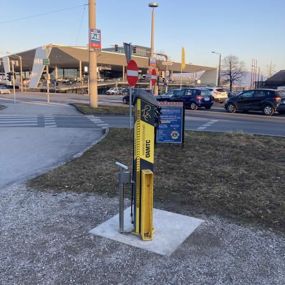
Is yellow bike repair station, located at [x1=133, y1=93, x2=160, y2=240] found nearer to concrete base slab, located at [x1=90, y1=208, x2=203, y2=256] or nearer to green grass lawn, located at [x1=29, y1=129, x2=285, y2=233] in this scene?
concrete base slab, located at [x1=90, y1=208, x2=203, y2=256]

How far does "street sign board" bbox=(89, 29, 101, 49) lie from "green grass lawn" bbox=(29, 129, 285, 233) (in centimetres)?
1164

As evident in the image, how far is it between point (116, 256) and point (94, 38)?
58.6 ft

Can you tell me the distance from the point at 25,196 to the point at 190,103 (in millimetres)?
21990

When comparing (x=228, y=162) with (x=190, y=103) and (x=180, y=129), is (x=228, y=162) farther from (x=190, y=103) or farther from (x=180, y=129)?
(x=190, y=103)

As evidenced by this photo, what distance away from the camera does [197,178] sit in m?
6.18

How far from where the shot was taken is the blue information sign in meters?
9.14

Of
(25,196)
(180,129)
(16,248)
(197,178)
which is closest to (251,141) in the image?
(180,129)

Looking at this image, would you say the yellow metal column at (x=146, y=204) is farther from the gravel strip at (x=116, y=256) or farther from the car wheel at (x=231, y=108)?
the car wheel at (x=231, y=108)

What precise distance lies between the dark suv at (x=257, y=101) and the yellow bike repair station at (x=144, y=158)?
66.8 ft

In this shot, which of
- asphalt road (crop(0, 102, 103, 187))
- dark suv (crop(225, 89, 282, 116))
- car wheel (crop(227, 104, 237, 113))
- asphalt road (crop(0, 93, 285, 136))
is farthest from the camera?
car wheel (crop(227, 104, 237, 113))

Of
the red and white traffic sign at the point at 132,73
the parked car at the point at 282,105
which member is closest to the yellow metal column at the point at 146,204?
the red and white traffic sign at the point at 132,73

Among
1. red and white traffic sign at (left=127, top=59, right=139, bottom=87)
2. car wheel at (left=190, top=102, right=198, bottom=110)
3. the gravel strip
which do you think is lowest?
the gravel strip

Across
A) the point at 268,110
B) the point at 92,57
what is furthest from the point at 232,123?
the point at 92,57

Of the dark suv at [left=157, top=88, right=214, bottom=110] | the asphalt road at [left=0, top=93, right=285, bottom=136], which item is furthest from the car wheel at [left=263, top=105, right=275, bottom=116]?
A: the dark suv at [left=157, top=88, right=214, bottom=110]
